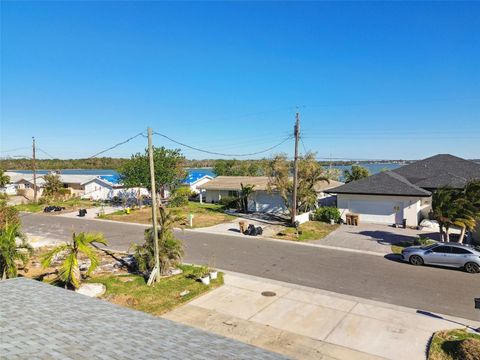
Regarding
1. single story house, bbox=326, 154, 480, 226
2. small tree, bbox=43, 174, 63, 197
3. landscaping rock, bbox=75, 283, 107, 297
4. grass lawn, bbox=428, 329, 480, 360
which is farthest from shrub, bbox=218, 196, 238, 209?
grass lawn, bbox=428, 329, 480, 360

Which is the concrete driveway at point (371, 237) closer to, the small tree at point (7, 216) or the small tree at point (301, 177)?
the small tree at point (301, 177)

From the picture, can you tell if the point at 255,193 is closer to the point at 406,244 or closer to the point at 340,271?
the point at 406,244

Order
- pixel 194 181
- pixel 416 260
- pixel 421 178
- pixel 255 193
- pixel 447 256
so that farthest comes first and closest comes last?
1. pixel 194 181
2. pixel 255 193
3. pixel 421 178
4. pixel 416 260
5. pixel 447 256

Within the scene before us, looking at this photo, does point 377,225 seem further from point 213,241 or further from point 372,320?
point 372,320

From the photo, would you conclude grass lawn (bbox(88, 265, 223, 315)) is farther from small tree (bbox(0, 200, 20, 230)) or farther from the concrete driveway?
the concrete driveway

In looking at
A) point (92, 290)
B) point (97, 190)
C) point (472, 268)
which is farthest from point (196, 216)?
point (97, 190)

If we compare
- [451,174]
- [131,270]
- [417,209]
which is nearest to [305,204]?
[417,209]

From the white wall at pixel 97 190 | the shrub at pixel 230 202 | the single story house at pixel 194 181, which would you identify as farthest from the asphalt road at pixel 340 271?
the white wall at pixel 97 190
